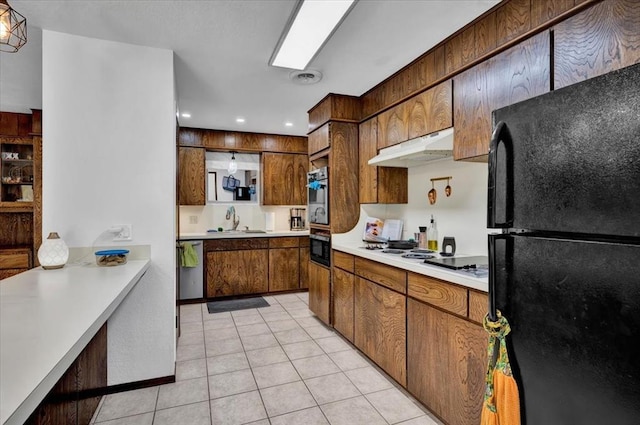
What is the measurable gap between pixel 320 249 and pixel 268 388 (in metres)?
1.63

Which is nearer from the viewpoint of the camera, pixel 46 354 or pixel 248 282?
pixel 46 354

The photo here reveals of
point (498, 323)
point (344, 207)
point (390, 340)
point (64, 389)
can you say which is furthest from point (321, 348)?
point (498, 323)

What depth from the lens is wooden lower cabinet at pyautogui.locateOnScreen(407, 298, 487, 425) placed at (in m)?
1.75

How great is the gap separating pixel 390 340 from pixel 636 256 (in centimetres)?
189

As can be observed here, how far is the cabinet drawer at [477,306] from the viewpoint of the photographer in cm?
168

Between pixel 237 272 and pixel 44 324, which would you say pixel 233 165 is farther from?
pixel 44 324

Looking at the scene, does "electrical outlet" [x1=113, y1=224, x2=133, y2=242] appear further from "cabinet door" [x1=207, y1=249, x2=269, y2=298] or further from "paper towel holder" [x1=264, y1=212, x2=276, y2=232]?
"paper towel holder" [x1=264, y1=212, x2=276, y2=232]

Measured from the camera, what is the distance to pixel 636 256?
82 centimetres

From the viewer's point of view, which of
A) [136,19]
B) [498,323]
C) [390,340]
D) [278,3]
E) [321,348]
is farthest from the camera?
[321,348]

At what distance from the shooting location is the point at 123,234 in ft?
8.06

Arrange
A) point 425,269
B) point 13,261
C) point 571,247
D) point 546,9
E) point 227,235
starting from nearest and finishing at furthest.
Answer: point 571,247 < point 546,9 < point 425,269 < point 13,261 < point 227,235

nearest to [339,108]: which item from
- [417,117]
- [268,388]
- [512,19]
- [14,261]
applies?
[417,117]

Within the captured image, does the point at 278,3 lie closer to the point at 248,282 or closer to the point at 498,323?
the point at 498,323

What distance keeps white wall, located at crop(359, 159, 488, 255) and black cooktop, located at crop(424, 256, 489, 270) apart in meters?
0.19
